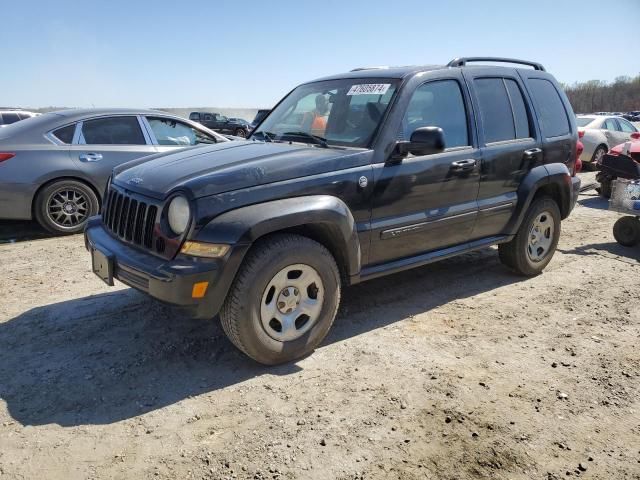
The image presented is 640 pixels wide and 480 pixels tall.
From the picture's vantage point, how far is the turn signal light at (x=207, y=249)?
3062 mm

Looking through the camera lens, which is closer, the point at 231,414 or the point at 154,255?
the point at 231,414

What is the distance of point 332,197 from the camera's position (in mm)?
3539

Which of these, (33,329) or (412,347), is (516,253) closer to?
(412,347)

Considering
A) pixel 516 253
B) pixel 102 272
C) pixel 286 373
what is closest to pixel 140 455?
pixel 286 373

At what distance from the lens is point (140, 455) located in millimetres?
2641

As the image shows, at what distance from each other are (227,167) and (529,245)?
336cm

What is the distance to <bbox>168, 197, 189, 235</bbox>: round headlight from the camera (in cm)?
312

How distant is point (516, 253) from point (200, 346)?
3199 millimetres

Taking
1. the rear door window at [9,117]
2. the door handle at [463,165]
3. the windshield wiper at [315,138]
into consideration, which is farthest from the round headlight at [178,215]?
the rear door window at [9,117]

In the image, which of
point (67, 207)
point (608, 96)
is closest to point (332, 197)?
point (67, 207)

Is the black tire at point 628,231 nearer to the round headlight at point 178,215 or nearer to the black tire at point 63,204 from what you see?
the round headlight at point 178,215

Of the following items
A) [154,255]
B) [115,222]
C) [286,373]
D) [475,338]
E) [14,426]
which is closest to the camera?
[14,426]

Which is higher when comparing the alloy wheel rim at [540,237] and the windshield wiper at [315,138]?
the windshield wiper at [315,138]

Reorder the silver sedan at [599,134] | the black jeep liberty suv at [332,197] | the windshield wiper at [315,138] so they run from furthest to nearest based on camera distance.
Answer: the silver sedan at [599,134] < the windshield wiper at [315,138] < the black jeep liberty suv at [332,197]
